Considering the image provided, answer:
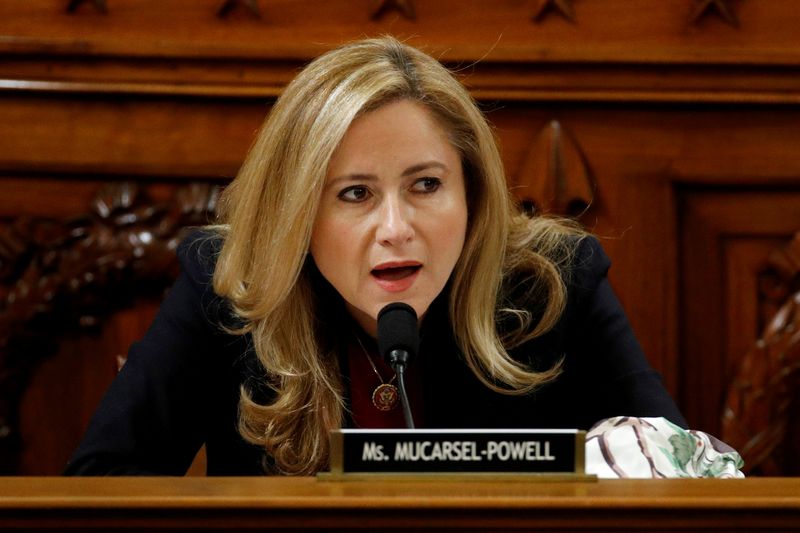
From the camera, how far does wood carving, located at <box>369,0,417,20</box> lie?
2.19 metres

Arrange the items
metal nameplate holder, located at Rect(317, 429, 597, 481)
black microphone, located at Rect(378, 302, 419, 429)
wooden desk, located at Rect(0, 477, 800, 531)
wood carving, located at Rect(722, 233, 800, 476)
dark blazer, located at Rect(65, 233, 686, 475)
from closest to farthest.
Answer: wooden desk, located at Rect(0, 477, 800, 531)
metal nameplate holder, located at Rect(317, 429, 597, 481)
black microphone, located at Rect(378, 302, 419, 429)
dark blazer, located at Rect(65, 233, 686, 475)
wood carving, located at Rect(722, 233, 800, 476)

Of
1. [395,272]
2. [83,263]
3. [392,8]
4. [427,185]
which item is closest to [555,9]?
[392,8]

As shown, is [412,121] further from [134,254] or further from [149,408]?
[134,254]

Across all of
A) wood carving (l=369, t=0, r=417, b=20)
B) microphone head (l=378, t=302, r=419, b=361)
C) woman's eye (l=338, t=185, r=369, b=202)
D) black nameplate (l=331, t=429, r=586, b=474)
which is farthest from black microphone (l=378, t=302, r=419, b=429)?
wood carving (l=369, t=0, r=417, b=20)

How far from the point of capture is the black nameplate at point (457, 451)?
1.01 m

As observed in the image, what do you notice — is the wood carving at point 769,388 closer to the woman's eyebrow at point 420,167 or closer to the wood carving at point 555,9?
the wood carving at point 555,9

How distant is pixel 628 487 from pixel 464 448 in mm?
149

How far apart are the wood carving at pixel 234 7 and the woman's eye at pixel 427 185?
→ 31.8 inches

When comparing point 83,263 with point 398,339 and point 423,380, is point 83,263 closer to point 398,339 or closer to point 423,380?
point 423,380

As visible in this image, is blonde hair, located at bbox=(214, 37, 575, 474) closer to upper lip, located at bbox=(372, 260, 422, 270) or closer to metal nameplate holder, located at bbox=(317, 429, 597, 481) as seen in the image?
upper lip, located at bbox=(372, 260, 422, 270)

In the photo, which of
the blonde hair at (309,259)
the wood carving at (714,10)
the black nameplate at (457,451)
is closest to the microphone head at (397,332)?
the black nameplate at (457,451)

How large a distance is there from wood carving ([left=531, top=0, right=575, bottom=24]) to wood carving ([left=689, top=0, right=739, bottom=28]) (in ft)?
0.77

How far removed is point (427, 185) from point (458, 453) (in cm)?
64
